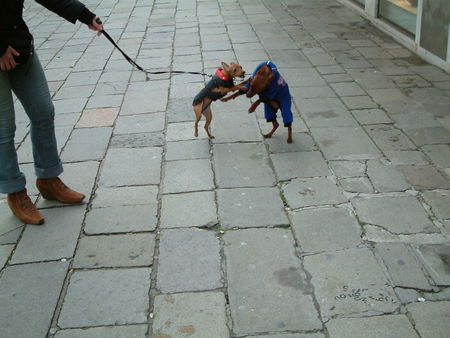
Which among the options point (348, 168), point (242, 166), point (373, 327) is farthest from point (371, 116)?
point (373, 327)

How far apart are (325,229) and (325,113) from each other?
2065mm

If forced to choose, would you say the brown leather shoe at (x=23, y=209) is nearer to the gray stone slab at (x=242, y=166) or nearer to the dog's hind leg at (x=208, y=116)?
the gray stone slab at (x=242, y=166)

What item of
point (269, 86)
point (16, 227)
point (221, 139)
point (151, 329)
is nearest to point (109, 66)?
point (221, 139)

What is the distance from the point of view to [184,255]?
302 centimetres

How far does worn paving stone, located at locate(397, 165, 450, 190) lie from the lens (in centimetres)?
Answer: 365

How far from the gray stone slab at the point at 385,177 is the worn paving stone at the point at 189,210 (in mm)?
1207

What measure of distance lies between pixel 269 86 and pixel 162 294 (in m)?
2.02

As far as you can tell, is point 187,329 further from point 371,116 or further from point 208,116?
point 371,116

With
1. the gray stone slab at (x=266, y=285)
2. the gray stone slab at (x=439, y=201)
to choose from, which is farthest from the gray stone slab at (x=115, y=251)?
the gray stone slab at (x=439, y=201)

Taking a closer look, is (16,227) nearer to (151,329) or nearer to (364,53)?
(151,329)

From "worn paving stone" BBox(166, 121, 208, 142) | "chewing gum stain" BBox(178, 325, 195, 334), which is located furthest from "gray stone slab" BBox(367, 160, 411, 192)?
"chewing gum stain" BBox(178, 325, 195, 334)

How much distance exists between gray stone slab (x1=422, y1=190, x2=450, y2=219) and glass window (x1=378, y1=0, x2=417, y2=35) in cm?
424

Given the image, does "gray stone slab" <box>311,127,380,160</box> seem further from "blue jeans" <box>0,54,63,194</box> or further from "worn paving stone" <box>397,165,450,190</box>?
"blue jeans" <box>0,54,63,194</box>

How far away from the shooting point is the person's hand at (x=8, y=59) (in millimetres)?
2951
